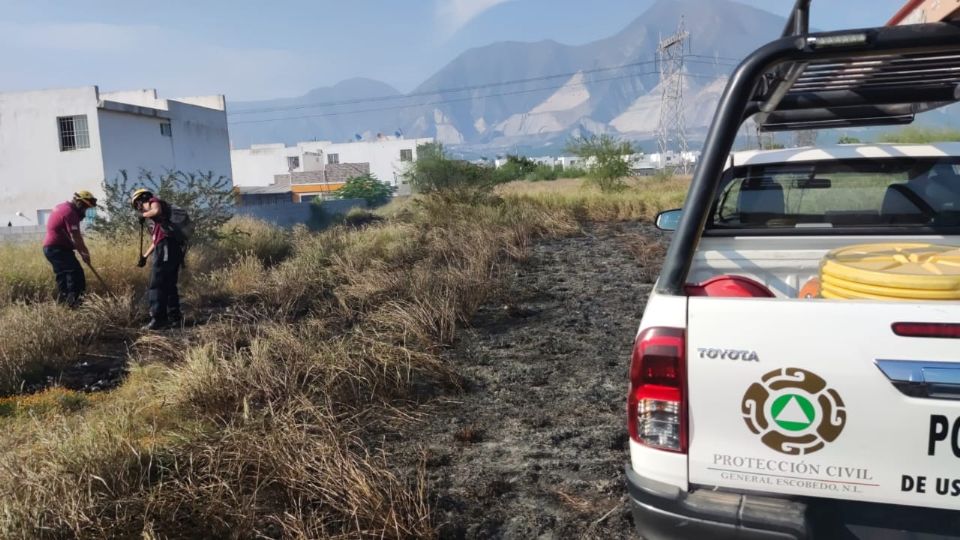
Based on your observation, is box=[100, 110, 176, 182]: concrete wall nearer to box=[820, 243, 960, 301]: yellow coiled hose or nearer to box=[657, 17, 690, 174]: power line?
box=[820, 243, 960, 301]: yellow coiled hose

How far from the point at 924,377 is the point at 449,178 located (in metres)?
19.5

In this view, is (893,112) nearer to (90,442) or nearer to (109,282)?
(90,442)

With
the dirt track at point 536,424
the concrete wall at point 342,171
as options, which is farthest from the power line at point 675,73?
the dirt track at point 536,424

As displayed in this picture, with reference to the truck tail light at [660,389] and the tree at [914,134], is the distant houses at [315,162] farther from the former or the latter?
the truck tail light at [660,389]

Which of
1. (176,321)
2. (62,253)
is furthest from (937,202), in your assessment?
(62,253)

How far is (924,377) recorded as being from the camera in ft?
5.95

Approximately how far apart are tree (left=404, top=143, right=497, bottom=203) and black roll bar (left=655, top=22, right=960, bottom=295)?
1606cm

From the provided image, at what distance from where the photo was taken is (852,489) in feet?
6.36

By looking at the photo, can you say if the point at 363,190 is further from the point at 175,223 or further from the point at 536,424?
the point at 536,424

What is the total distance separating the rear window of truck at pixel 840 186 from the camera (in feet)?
11.8

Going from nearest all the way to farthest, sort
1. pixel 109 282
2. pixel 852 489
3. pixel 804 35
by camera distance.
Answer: pixel 852 489 < pixel 804 35 < pixel 109 282

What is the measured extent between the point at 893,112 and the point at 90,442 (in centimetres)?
466

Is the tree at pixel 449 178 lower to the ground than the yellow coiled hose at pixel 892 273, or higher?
higher

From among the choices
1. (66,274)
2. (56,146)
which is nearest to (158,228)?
(66,274)
